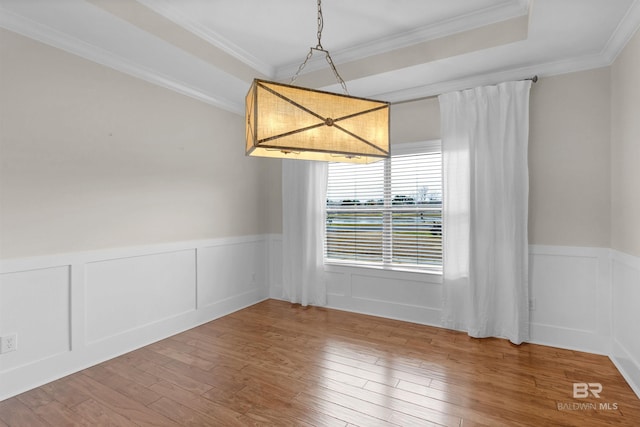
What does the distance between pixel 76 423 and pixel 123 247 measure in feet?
4.63

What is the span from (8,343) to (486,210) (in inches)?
161

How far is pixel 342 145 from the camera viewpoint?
174cm

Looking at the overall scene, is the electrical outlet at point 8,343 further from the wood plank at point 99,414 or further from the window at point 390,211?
the window at point 390,211

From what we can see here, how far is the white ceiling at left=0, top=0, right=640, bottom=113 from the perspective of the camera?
2301 millimetres

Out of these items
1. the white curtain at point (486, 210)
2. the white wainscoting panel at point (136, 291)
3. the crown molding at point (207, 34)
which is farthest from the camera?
the white curtain at point (486, 210)

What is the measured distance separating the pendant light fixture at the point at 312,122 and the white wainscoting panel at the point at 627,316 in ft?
7.13

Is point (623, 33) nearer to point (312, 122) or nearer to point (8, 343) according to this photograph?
point (312, 122)

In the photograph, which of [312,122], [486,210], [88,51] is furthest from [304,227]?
[88,51]

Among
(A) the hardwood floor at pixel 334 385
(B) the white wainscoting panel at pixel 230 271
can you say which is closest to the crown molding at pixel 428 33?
(B) the white wainscoting panel at pixel 230 271

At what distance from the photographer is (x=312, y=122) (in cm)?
165

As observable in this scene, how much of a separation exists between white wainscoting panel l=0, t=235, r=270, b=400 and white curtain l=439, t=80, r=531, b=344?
2709 mm

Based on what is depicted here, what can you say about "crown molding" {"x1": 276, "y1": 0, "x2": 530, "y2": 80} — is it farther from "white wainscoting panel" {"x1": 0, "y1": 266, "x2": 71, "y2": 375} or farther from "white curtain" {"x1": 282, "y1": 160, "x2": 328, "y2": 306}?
"white wainscoting panel" {"x1": 0, "y1": 266, "x2": 71, "y2": 375}

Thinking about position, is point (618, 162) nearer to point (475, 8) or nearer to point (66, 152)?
point (475, 8)

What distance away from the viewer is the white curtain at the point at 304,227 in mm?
4172
